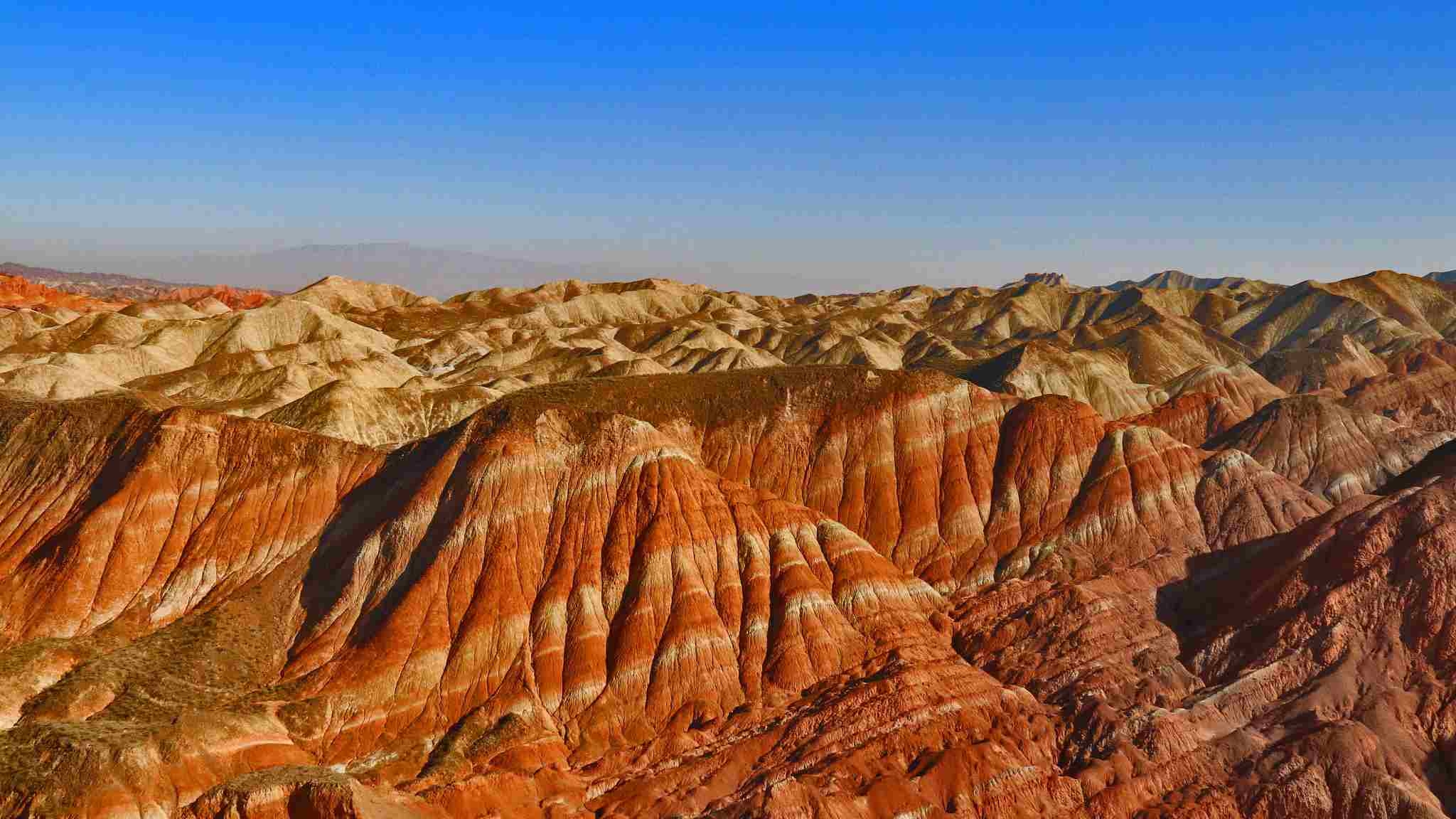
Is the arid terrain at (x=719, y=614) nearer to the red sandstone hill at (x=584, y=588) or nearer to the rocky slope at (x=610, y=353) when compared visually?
the red sandstone hill at (x=584, y=588)

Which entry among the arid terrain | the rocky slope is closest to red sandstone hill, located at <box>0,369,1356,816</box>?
the arid terrain

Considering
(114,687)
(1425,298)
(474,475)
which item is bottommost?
(114,687)

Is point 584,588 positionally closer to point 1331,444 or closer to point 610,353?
point 1331,444

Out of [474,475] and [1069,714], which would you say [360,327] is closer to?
[474,475]

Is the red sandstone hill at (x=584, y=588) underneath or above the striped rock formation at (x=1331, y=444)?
underneath

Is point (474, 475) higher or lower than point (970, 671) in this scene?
higher

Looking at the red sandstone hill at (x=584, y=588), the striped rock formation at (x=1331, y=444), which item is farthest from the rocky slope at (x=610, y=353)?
the red sandstone hill at (x=584, y=588)

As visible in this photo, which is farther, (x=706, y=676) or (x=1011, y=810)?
(x=706, y=676)

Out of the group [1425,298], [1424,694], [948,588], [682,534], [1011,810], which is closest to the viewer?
[1011,810]

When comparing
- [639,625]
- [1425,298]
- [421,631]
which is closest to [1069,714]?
[639,625]
